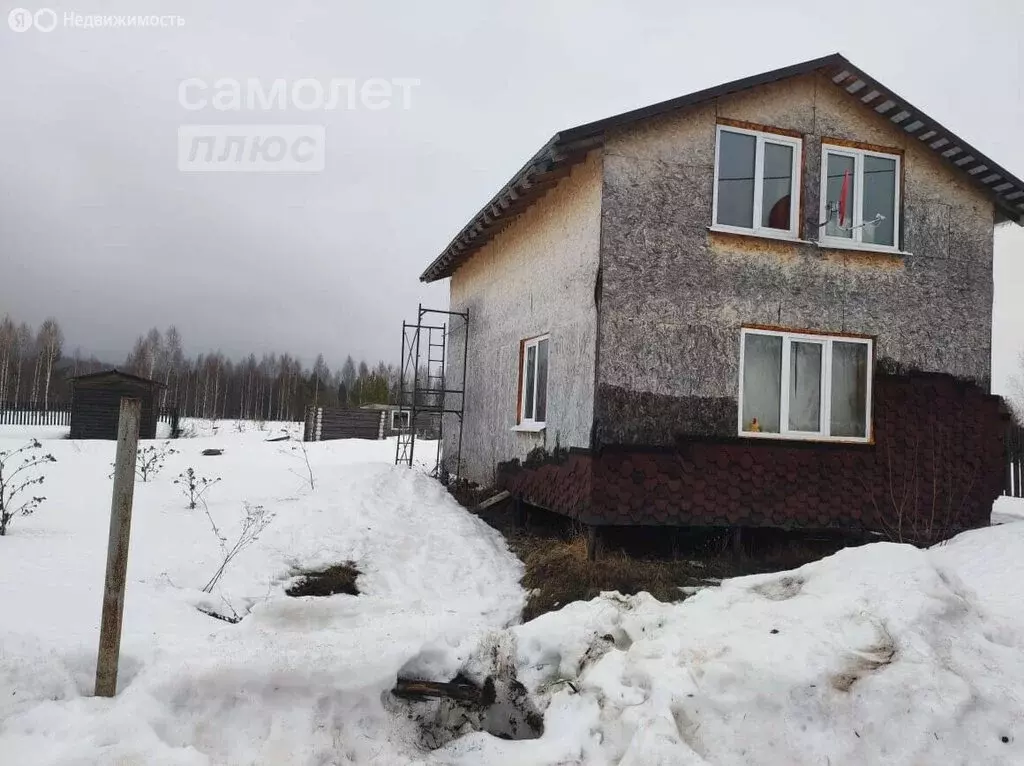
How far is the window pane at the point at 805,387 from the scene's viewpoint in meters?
8.04

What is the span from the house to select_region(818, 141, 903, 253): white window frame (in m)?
0.03

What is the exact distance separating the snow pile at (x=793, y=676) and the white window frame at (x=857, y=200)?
186 inches

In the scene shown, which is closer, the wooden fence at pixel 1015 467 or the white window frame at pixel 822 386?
the white window frame at pixel 822 386

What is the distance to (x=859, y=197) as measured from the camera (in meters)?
8.45

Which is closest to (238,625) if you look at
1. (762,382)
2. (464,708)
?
(464,708)

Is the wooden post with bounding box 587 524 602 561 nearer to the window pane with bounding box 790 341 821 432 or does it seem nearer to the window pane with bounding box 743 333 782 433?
the window pane with bounding box 743 333 782 433

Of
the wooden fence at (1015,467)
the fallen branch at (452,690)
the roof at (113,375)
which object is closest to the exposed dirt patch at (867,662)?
the fallen branch at (452,690)

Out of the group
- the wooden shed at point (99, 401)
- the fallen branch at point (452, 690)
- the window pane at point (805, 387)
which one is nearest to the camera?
the fallen branch at point (452, 690)

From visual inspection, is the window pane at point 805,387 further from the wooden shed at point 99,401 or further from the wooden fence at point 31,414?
the wooden fence at point 31,414

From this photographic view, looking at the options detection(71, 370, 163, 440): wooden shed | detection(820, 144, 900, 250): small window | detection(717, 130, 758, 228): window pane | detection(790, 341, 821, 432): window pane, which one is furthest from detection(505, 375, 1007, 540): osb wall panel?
detection(71, 370, 163, 440): wooden shed

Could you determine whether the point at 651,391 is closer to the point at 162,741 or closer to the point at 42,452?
the point at 162,741

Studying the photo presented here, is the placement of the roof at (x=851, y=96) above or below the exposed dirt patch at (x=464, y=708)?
above

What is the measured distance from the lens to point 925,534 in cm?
815

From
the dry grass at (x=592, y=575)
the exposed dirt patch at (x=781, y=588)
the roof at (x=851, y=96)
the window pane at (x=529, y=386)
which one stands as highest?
the roof at (x=851, y=96)
